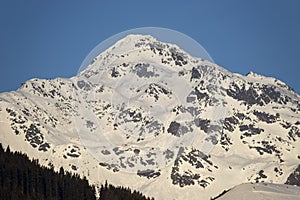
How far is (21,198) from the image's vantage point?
19662 centimetres

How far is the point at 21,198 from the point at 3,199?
6.00 meters

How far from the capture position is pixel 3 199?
628 ft
